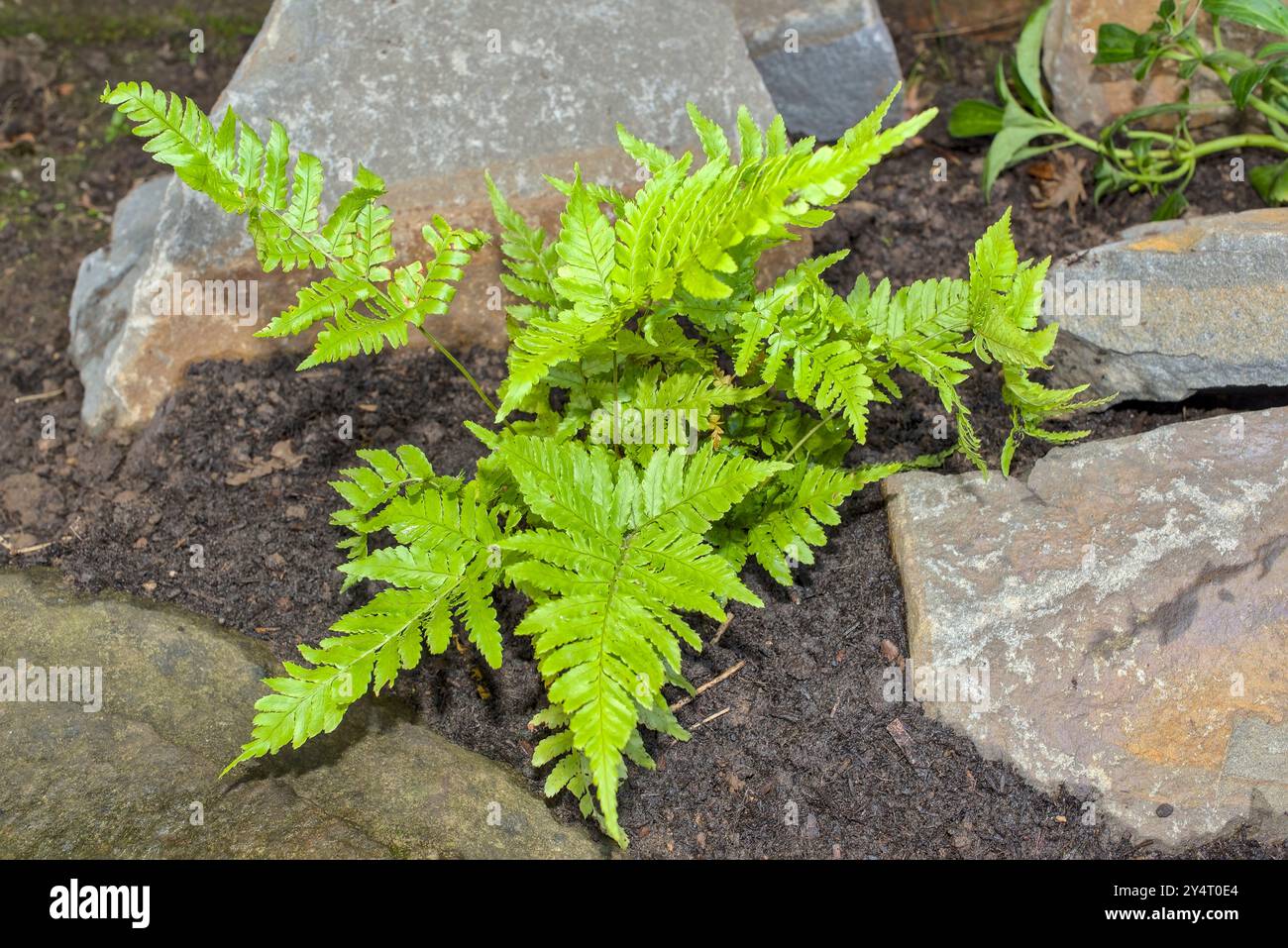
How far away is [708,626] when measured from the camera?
3822 mm

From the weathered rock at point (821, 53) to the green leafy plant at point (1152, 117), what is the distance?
42 cm

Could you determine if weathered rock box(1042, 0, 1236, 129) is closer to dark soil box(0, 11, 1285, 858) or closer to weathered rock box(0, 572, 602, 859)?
dark soil box(0, 11, 1285, 858)

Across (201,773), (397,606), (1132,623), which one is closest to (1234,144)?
(1132,623)

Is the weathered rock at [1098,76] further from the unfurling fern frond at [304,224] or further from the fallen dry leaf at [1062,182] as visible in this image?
the unfurling fern frond at [304,224]

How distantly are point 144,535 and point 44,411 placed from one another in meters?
0.98

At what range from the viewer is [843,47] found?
17.8 feet

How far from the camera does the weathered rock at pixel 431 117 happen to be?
4477 mm

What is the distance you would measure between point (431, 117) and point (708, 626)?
222cm

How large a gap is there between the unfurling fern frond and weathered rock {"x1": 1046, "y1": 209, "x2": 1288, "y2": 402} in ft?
6.82

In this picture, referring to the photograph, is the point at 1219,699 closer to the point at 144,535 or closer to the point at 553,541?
the point at 553,541

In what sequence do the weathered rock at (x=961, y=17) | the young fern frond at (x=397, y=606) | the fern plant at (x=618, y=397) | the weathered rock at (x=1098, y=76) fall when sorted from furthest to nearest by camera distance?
the weathered rock at (x=961, y=17) < the weathered rock at (x=1098, y=76) < the young fern frond at (x=397, y=606) < the fern plant at (x=618, y=397)

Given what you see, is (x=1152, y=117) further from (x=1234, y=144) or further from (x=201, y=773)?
(x=201, y=773)

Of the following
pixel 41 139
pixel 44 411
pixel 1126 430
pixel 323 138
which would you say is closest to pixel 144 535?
pixel 44 411

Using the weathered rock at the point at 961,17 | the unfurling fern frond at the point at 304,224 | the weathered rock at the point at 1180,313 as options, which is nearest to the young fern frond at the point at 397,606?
the unfurling fern frond at the point at 304,224
